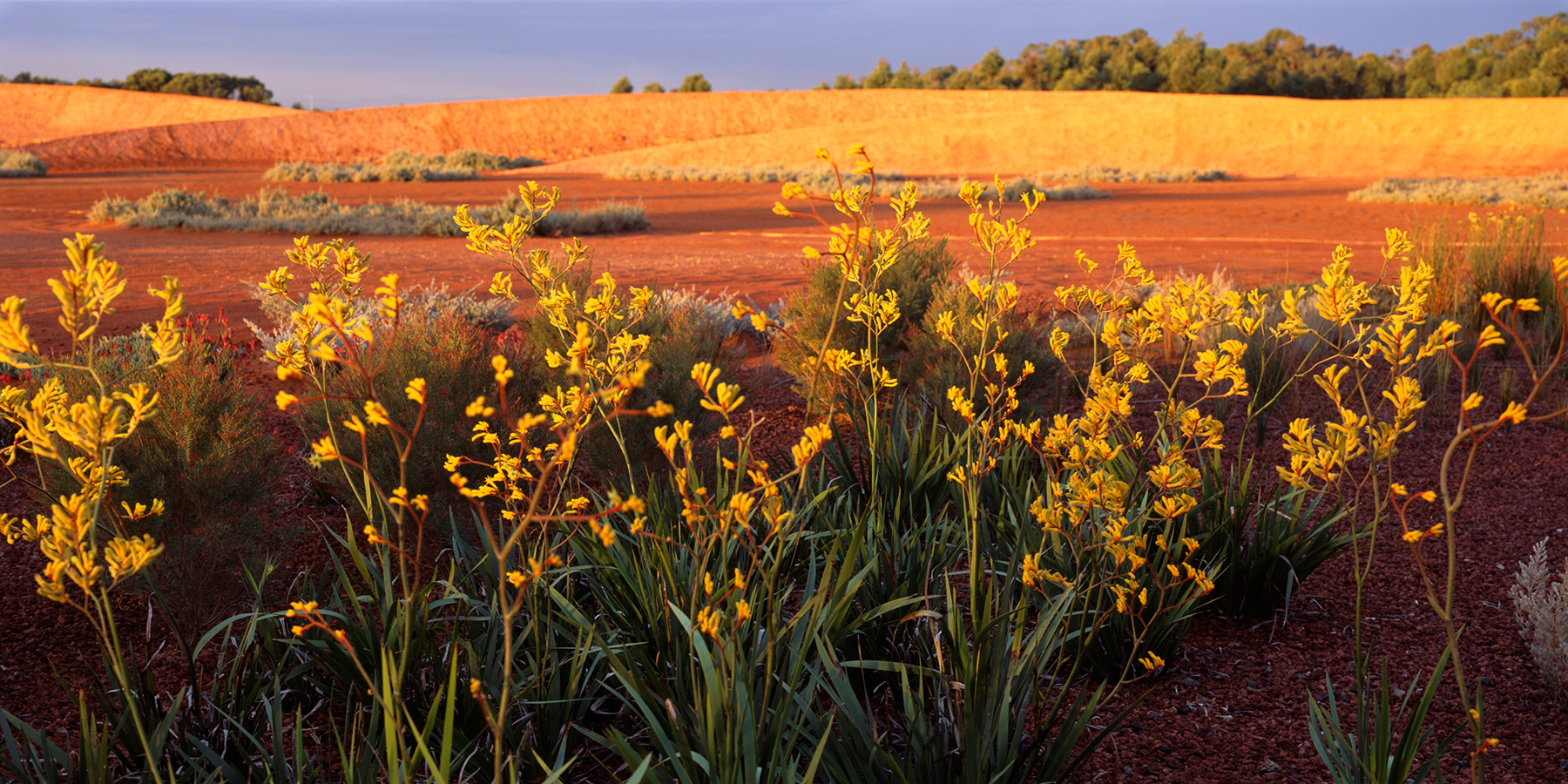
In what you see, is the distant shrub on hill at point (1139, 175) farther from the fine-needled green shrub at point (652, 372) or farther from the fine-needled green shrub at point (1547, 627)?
the fine-needled green shrub at point (1547, 627)

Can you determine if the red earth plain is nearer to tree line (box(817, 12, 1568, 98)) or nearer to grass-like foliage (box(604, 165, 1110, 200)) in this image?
grass-like foliage (box(604, 165, 1110, 200))

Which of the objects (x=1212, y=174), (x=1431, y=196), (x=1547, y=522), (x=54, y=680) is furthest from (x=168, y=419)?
(x=1212, y=174)

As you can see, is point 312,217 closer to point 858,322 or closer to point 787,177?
point 858,322

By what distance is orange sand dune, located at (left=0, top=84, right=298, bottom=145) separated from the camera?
165ft

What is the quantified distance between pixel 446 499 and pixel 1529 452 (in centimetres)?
485

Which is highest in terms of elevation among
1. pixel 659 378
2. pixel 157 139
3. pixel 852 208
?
pixel 157 139

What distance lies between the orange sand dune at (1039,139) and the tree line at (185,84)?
813 inches

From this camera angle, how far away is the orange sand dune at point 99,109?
50375 mm

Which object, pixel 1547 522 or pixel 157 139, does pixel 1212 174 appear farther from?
pixel 157 139

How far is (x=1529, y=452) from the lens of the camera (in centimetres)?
488

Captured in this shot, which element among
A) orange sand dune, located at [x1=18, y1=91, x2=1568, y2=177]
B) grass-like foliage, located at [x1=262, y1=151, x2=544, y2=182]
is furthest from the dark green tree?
grass-like foliage, located at [x1=262, y1=151, x2=544, y2=182]

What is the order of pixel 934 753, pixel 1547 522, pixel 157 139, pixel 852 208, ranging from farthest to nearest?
pixel 157 139 → pixel 1547 522 → pixel 934 753 → pixel 852 208

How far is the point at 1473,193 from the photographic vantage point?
69.4 ft

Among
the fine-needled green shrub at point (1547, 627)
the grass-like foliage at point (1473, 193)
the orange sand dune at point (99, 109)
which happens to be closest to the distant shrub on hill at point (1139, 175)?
the grass-like foliage at point (1473, 193)
